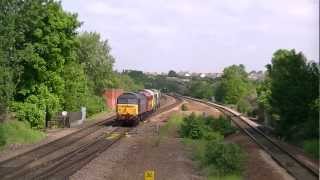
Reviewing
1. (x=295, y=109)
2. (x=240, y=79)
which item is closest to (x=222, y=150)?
(x=295, y=109)

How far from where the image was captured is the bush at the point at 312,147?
3475 centimetres

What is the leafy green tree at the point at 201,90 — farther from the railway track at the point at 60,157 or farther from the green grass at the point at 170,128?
the railway track at the point at 60,157

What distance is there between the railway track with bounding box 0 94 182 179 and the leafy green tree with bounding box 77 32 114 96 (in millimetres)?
34589

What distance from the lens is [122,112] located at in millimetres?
54219

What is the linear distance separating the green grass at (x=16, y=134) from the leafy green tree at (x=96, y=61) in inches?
1523

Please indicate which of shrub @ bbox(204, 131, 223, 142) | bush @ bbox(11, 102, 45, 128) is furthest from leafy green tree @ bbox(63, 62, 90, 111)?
shrub @ bbox(204, 131, 223, 142)

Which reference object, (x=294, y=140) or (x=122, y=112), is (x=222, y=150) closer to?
(x=294, y=140)

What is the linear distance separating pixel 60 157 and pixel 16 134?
8.62 metres

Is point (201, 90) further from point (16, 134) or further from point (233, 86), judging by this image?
point (16, 134)

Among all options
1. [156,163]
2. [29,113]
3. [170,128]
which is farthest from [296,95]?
[156,163]

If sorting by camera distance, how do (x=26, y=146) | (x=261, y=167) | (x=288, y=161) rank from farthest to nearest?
(x=26, y=146), (x=288, y=161), (x=261, y=167)

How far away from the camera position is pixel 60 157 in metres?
30.5

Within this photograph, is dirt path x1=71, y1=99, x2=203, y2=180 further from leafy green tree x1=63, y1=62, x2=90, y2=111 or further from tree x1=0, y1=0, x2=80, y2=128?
leafy green tree x1=63, y1=62, x2=90, y2=111

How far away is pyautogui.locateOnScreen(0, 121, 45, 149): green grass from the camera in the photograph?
36.1 meters
